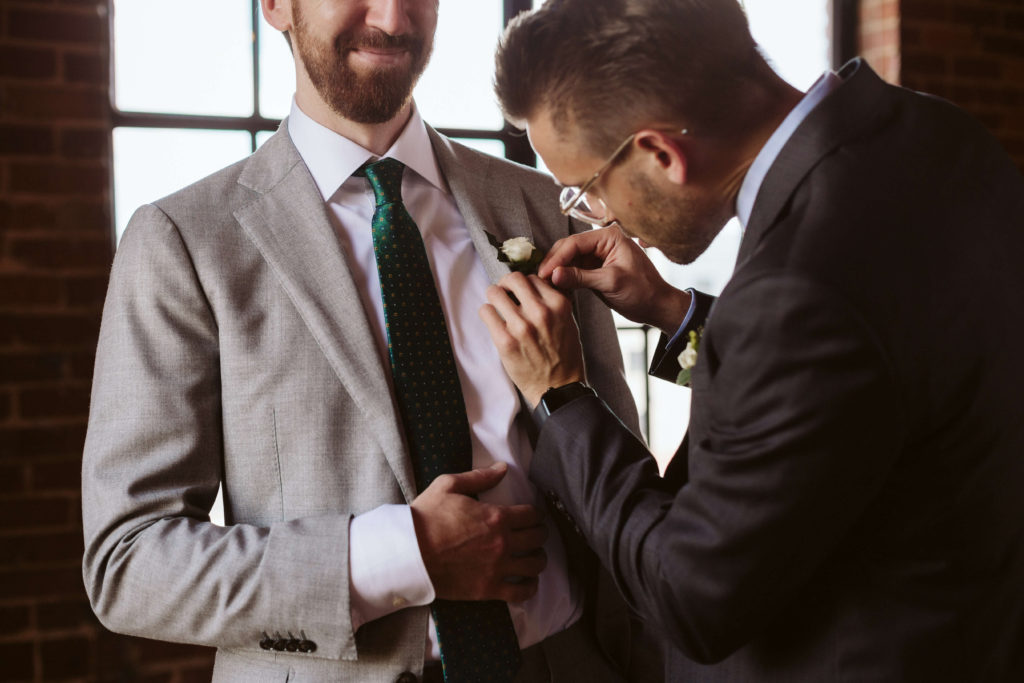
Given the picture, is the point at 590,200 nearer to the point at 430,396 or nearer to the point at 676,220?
the point at 676,220

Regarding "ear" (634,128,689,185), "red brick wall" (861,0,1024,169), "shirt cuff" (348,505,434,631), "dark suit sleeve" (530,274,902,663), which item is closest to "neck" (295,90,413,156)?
"ear" (634,128,689,185)

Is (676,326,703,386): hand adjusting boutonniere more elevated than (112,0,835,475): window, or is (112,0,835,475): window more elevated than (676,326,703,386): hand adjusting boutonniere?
(112,0,835,475): window

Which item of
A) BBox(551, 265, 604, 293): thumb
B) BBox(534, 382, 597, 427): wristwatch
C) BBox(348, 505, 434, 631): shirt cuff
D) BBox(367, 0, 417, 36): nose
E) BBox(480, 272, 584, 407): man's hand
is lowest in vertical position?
BBox(348, 505, 434, 631): shirt cuff

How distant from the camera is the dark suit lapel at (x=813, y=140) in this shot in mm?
1061

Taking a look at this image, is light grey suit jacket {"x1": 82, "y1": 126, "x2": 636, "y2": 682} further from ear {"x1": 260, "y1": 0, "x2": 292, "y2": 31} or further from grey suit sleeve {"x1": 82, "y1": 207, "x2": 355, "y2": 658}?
ear {"x1": 260, "y1": 0, "x2": 292, "y2": 31}

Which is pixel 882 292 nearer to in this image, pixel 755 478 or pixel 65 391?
pixel 755 478

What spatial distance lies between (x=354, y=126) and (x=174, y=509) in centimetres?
72

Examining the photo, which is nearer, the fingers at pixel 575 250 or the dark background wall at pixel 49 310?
the fingers at pixel 575 250

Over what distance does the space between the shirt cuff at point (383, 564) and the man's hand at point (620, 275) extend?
1.70 ft

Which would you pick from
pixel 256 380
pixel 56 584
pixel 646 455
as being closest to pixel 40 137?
pixel 56 584

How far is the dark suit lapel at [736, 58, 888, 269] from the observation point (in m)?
1.06

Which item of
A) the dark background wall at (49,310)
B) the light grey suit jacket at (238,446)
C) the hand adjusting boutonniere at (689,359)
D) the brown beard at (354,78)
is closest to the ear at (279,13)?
the brown beard at (354,78)

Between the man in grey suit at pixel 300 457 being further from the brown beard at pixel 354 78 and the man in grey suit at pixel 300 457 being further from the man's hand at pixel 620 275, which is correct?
the man's hand at pixel 620 275

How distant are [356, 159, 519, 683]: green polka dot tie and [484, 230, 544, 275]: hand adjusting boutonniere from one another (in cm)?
13
